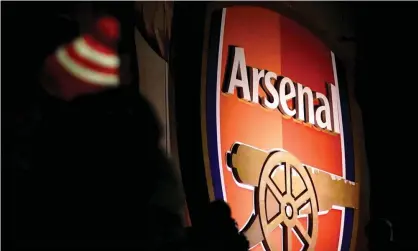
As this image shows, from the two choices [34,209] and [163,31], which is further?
[163,31]

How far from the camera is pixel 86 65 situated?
1.32m

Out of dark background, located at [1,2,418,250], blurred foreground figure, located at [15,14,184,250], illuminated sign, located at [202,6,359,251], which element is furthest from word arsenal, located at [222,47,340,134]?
blurred foreground figure, located at [15,14,184,250]

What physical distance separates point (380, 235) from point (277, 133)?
0.45m

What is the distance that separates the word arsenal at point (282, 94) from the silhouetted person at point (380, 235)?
0.30 metres

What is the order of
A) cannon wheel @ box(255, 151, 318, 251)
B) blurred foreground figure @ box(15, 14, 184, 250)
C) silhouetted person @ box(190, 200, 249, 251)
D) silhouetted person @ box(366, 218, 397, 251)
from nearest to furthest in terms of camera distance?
blurred foreground figure @ box(15, 14, 184, 250) < silhouetted person @ box(190, 200, 249, 251) < cannon wheel @ box(255, 151, 318, 251) < silhouetted person @ box(366, 218, 397, 251)

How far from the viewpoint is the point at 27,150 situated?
125 cm

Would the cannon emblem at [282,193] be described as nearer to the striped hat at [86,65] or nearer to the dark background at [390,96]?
the dark background at [390,96]

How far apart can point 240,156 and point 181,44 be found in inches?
12.9

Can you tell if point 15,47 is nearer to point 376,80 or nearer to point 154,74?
point 154,74

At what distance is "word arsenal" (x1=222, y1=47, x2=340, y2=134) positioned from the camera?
1484 millimetres

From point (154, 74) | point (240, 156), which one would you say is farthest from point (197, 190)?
point (154, 74)

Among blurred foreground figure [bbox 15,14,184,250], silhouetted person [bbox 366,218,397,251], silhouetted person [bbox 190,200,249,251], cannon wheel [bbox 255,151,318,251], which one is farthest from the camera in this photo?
silhouetted person [bbox 366,218,397,251]

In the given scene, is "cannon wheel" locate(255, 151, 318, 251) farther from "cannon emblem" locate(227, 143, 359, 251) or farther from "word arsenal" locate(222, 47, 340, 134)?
"word arsenal" locate(222, 47, 340, 134)

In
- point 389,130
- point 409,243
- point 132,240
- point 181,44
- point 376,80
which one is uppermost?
point 181,44
